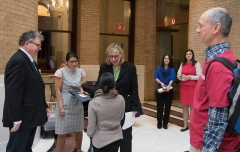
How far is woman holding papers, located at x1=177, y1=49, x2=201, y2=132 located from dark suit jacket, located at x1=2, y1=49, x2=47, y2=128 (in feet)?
13.4

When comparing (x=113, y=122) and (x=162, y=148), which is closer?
(x=113, y=122)

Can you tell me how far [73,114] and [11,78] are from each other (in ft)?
5.09

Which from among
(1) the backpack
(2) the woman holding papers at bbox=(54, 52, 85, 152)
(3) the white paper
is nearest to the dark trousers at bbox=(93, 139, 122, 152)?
(3) the white paper

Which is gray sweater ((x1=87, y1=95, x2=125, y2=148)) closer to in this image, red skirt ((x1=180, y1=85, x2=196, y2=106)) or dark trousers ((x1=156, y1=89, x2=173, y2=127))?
red skirt ((x1=180, y1=85, x2=196, y2=106))

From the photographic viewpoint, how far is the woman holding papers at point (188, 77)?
21.1ft

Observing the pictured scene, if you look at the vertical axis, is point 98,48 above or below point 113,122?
above

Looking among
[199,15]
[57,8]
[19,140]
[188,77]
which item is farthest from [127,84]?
[57,8]

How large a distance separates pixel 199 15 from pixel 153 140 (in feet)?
12.8

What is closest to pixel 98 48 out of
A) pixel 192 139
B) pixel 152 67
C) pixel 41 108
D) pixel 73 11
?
pixel 73 11

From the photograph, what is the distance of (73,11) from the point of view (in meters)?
10.1

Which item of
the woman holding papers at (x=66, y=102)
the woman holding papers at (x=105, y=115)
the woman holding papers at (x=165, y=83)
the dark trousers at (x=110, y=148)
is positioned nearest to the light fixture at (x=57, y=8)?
the woman holding papers at (x=165, y=83)

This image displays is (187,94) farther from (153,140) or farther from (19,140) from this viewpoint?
(19,140)

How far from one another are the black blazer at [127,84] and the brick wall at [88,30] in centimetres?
618

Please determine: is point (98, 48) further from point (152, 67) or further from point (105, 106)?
point (105, 106)
